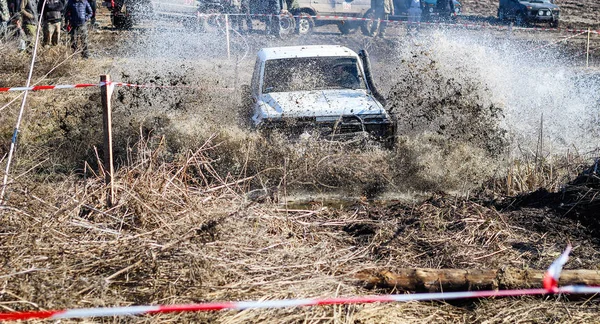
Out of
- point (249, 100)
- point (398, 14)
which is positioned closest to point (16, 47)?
point (249, 100)

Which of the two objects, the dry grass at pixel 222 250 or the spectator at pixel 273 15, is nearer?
the dry grass at pixel 222 250

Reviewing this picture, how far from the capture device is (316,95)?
28.5 ft

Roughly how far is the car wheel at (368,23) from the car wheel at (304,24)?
2062 mm

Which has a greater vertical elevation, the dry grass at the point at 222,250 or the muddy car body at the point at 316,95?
the muddy car body at the point at 316,95

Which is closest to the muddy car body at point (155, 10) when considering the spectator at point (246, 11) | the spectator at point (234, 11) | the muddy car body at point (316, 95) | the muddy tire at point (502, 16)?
the spectator at point (234, 11)

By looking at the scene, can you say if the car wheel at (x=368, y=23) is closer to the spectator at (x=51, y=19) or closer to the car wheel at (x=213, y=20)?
the car wheel at (x=213, y=20)

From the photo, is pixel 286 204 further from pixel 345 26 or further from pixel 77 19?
pixel 345 26

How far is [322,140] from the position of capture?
26.3 ft

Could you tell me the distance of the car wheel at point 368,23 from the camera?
23.1 metres

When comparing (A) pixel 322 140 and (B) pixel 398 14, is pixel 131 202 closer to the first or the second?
(A) pixel 322 140

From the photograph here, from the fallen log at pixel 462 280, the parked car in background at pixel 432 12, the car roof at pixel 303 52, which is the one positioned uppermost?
the parked car in background at pixel 432 12

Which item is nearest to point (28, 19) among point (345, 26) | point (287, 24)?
point (287, 24)

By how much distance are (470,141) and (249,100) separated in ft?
10.6

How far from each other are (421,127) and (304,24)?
1297cm
